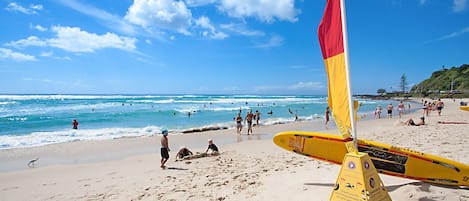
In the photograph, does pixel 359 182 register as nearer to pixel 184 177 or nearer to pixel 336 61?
pixel 336 61

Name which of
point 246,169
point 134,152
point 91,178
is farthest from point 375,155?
point 134,152

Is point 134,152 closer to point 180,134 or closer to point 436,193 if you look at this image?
point 180,134

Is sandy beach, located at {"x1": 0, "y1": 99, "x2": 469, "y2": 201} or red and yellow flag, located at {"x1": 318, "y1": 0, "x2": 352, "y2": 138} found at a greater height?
red and yellow flag, located at {"x1": 318, "y1": 0, "x2": 352, "y2": 138}

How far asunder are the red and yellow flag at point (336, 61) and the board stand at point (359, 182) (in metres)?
0.34

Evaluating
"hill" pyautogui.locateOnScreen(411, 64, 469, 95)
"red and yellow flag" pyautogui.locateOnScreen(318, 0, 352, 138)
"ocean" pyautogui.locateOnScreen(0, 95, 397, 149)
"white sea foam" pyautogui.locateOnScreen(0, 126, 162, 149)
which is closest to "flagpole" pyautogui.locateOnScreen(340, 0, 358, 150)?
"red and yellow flag" pyautogui.locateOnScreen(318, 0, 352, 138)

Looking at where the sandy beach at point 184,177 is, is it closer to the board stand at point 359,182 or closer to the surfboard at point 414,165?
the surfboard at point 414,165

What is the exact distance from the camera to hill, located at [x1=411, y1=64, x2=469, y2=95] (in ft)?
252

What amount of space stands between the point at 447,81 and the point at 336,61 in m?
112

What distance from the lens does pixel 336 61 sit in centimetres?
282

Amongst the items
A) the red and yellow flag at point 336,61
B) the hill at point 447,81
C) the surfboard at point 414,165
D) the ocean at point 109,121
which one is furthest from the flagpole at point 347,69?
the hill at point 447,81

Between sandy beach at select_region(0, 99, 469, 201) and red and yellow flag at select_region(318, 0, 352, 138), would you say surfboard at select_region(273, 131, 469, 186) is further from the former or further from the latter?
red and yellow flag at select_region(318, 0, 352, 138)

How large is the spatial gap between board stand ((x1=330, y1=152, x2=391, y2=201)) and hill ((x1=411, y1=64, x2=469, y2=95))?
91.7m

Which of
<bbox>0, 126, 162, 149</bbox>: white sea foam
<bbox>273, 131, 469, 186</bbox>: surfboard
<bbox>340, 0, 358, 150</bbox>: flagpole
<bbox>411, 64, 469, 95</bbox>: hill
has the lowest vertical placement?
<bbox>0, 126, 162, 149</bbox>: white sea foam

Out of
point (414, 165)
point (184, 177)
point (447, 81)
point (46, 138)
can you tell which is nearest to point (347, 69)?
point (414, 165)
